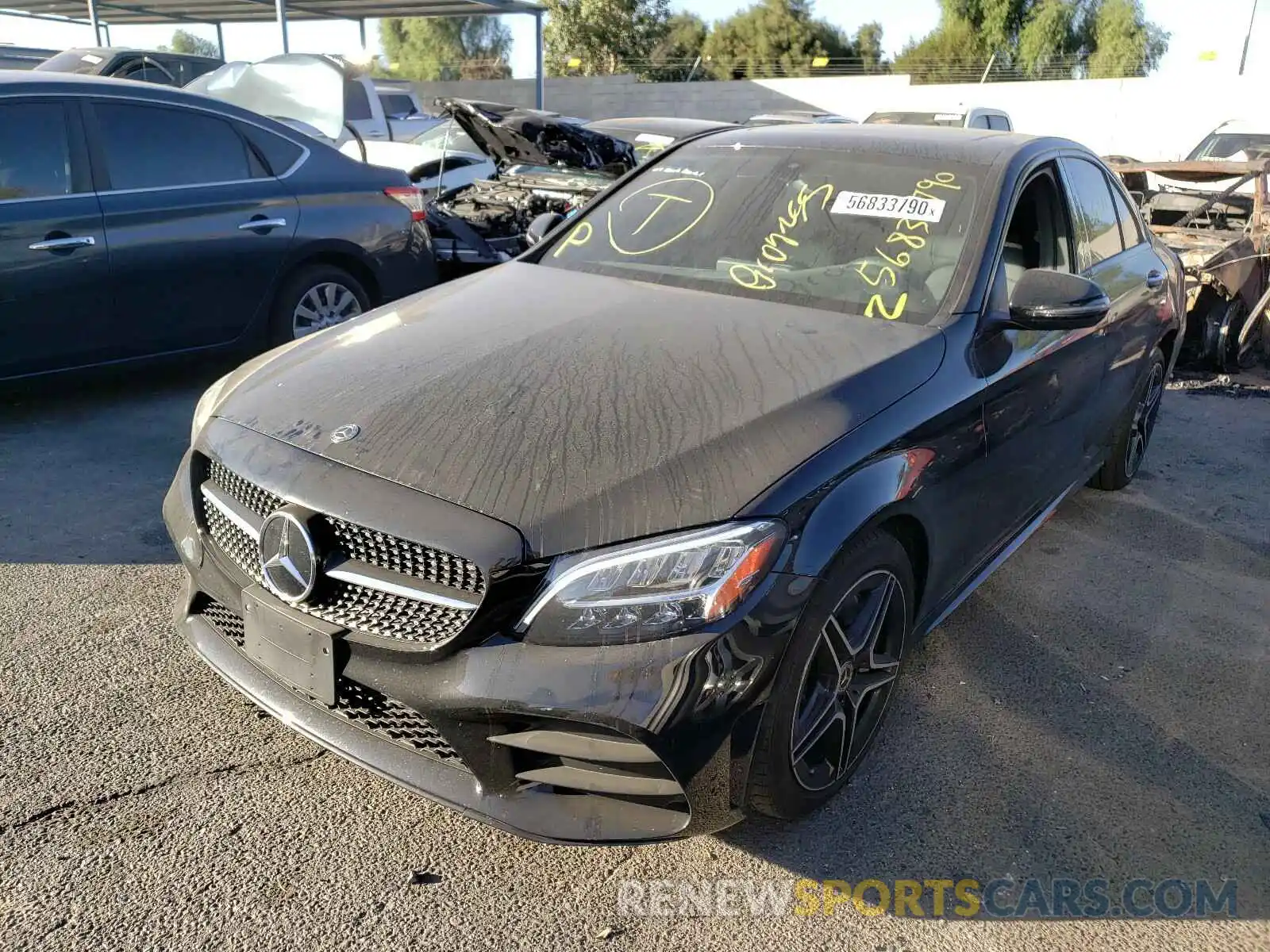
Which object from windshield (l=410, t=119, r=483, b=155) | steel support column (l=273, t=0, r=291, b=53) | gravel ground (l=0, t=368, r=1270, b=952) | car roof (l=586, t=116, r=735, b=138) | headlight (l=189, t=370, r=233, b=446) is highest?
steel support column (l=273, t=0, r=291, b=53)

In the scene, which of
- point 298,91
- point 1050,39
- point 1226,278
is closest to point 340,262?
point 298,91

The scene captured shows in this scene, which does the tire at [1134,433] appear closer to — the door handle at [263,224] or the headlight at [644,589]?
the headlight at [644,589]

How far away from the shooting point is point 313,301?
593cm

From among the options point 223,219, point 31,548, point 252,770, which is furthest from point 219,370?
point 252,770

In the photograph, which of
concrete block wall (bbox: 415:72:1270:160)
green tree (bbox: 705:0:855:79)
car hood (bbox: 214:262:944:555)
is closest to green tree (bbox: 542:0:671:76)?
green tree (bbox: 705:0:855:79)

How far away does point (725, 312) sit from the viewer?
3.14 meters

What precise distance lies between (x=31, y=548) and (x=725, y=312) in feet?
8.99

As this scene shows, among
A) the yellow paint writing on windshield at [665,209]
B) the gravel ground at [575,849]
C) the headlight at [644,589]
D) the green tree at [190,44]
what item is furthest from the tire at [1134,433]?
the green tree at [190,44]

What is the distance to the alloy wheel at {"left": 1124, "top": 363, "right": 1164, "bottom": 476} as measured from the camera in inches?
195

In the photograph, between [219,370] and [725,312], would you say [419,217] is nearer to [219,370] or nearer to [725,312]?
[219,370]

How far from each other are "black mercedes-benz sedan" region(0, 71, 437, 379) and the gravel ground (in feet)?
4.25

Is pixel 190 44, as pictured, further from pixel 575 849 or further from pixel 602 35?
pixel 575 849

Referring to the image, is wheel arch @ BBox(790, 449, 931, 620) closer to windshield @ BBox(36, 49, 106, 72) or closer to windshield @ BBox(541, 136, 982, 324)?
windshield @ BBox(541, 136, 982, 324)

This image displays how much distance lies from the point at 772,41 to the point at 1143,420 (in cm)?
5500
